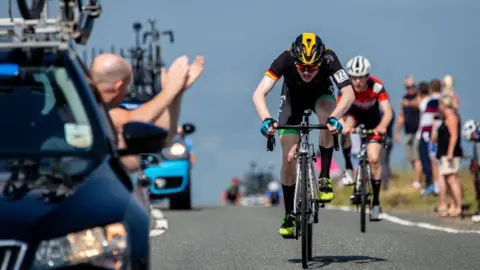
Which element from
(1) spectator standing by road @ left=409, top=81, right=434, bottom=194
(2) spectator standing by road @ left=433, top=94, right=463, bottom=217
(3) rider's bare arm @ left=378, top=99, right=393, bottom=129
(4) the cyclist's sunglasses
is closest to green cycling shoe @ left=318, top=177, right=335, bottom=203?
(4) the cyclist's sunglasses

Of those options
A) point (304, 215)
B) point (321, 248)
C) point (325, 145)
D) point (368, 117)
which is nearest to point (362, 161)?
point (368, 117)

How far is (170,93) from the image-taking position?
7660 millimetres

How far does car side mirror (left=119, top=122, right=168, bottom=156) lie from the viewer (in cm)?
630

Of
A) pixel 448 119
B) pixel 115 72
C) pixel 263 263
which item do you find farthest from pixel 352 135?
pixel 115 72

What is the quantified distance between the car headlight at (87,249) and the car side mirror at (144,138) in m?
0.90

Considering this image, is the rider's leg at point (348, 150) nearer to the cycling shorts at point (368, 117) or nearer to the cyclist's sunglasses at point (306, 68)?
the cycling shorts at point (368, 117)

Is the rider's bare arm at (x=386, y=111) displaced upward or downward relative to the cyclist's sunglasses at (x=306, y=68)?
downward

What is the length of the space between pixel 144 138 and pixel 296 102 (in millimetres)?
Result: 6752

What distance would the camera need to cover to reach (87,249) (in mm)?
5340

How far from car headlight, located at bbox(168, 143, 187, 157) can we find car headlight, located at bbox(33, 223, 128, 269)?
1916 cm

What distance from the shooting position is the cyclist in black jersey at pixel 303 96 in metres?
12.2

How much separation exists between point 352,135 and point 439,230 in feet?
6.13

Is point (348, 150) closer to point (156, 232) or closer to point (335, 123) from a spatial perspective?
point (156, 232)

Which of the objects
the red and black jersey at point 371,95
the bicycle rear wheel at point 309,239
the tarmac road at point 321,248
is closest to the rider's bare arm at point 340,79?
the bicycle rear wheel at point 309,239
